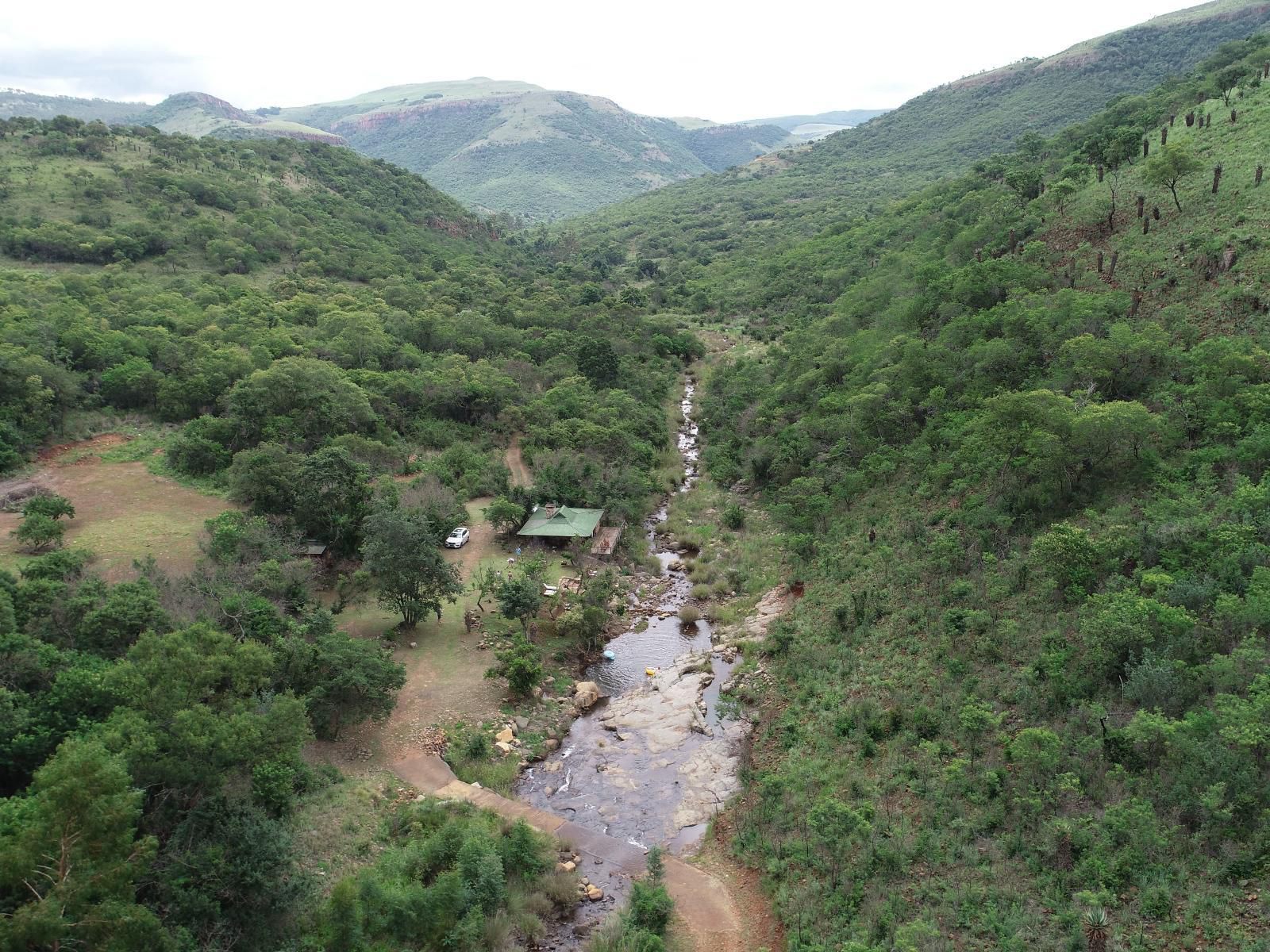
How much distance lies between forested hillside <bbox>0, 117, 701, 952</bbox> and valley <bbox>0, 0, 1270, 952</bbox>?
160 millimetres

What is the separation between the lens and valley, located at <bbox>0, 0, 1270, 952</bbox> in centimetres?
1497

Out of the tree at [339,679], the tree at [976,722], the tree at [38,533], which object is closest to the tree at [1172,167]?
the tree at [976,722]

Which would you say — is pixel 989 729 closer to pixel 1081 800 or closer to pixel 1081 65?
pixel 1081 800

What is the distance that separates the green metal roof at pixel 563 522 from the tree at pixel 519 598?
23.2ft

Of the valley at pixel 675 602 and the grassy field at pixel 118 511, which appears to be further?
the grassy field at pixel 118 511

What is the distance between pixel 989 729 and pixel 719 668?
11.2 m

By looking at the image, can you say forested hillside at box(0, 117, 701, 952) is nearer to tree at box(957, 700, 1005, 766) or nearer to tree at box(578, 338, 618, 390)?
tree at box(578, 338, 618, 390)

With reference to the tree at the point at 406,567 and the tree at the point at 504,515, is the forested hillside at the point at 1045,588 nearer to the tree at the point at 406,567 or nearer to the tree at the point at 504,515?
the tree at the point at 504,515

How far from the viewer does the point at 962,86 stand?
485ft

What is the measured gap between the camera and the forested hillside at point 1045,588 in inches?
575

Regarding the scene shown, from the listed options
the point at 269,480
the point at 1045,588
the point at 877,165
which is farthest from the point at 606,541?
the point at 877,165

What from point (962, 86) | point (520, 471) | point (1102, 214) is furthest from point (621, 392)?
point (962, 86)

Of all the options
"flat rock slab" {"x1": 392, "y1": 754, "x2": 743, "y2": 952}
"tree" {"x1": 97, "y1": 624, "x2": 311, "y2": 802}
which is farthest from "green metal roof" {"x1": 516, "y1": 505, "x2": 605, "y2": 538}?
"tree" {"x1": 97, "y1": 624, "x2": 311, "y2": 802}

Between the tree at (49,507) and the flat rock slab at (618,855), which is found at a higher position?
the tree at (49,507)
